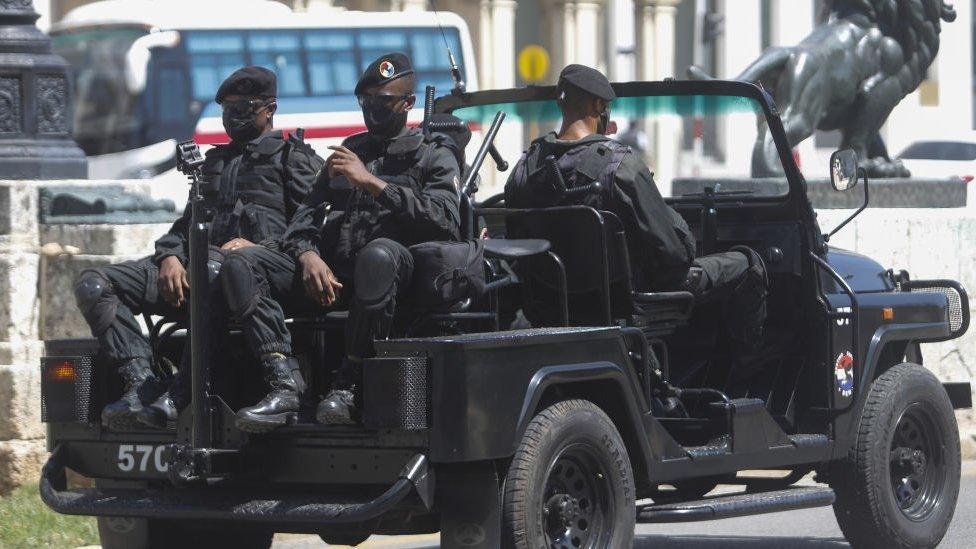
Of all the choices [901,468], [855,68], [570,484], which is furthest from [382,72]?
[855,68]

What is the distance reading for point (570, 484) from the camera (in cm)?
681

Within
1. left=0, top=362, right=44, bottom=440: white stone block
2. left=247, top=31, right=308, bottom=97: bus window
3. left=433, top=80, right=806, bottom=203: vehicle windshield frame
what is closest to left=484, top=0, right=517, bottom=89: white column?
left=247, top=31, right=308, bottom=97: bus window

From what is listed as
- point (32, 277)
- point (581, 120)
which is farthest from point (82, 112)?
point (581, 120)

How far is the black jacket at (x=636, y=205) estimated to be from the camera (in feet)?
23.9

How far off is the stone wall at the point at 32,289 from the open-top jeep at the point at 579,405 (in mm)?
2472

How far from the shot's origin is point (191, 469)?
6.46 metres

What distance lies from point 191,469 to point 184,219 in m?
1.05

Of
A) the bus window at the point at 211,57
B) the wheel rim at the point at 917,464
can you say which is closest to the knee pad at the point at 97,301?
the wheel rim at the point at 917,464

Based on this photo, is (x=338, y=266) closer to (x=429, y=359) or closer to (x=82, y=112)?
(x=429, y=359)

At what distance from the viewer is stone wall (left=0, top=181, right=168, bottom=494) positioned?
10062 millimetres

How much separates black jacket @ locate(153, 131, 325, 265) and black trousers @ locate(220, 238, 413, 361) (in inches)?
17.5

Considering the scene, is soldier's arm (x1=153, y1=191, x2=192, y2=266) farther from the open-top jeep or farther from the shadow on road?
the shadow on road

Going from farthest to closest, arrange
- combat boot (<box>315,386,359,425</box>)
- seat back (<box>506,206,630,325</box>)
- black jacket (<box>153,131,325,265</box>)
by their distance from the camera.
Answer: black jacket (<box>153,131,325,265</box>) → seat back (<box>506,206,630,325</box>) → combat boot (<box>315,386,359,425</box>)

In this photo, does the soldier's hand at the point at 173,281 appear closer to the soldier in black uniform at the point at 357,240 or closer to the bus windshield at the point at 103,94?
the soldier in black uniform at the point at 357,240
